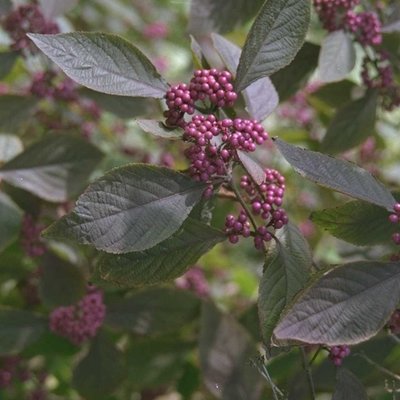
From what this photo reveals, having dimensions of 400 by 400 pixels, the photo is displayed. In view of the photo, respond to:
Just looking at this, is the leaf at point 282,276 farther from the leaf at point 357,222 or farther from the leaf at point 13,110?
the leaf at point 13,110

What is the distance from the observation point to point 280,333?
0.73 metres

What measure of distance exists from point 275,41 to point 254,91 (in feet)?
0.46

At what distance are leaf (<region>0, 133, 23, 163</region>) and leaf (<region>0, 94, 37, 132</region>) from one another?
1 cm

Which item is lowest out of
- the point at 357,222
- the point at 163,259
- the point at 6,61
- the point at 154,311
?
the point at 154,311

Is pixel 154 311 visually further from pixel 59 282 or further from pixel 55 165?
pixel 55 165

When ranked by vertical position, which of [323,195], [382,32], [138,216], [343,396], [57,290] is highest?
[382,32]

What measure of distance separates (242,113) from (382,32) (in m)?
0.32

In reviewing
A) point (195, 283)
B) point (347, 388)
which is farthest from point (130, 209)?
point (195, 283)

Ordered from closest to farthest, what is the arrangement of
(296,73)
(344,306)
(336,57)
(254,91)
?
1. (344,306)
2. (254,91)
3. (336,57)
4. (296,73)

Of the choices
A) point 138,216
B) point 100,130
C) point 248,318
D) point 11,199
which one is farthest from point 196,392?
point 138,216

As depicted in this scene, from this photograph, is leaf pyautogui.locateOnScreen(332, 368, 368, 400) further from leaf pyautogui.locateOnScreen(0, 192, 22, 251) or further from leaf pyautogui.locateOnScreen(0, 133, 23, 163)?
leaf pyautogui.locateOnScreen(0, 133, 23, 163)

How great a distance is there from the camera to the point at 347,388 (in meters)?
0.90

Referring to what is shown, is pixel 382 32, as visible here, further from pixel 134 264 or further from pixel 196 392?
pixel 196 392

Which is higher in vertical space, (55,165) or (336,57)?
(336,57)
